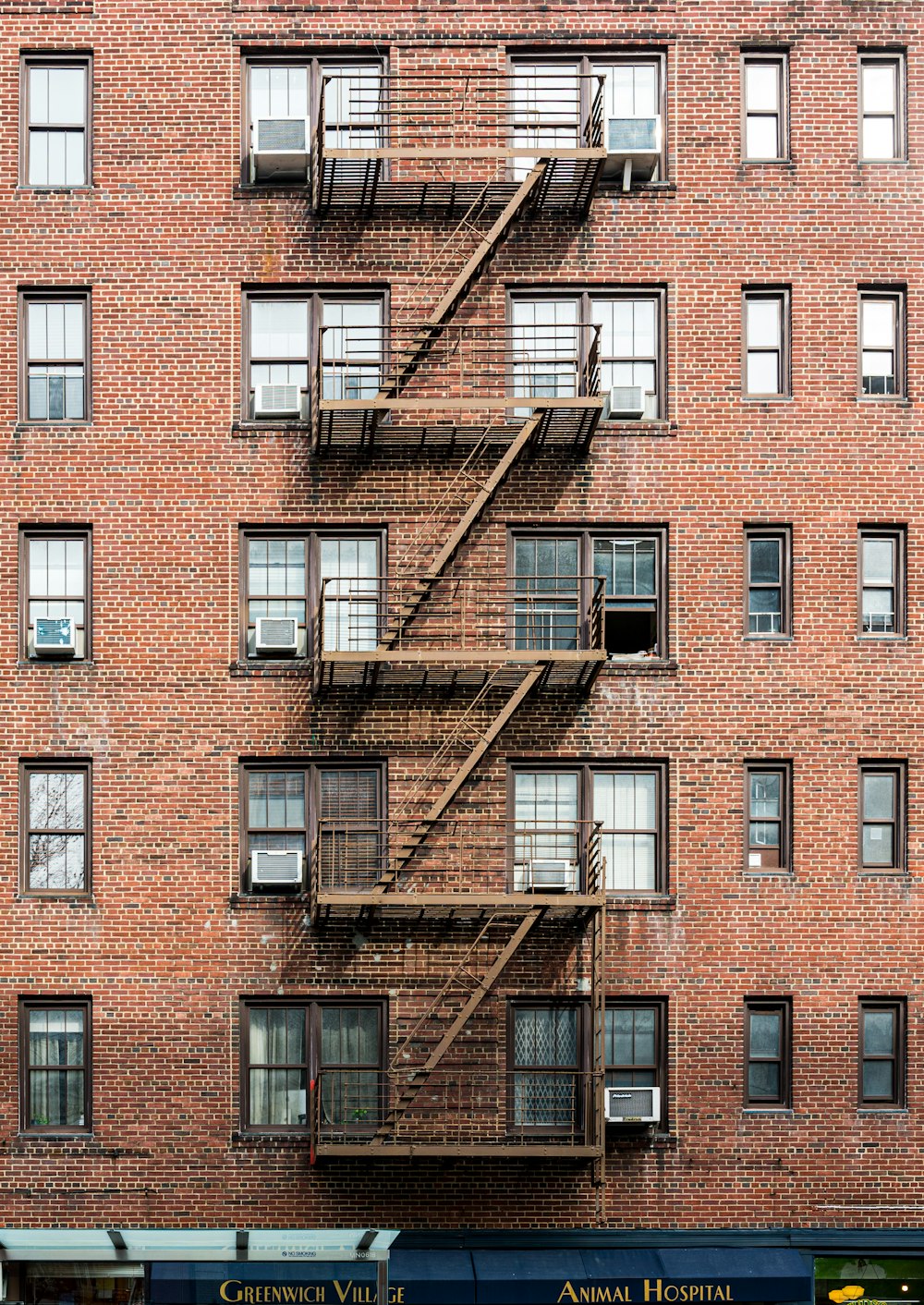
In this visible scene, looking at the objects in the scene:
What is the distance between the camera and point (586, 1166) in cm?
2112

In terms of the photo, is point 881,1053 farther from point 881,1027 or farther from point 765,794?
point 765,794

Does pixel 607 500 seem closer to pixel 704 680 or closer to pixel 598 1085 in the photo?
pixel 704 680

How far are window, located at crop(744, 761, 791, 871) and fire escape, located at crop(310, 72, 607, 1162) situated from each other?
222cm

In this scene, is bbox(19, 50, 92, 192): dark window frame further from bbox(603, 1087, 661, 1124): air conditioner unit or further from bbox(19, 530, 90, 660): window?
bbox(603, 1087, 661, 1124): air conditioner unit

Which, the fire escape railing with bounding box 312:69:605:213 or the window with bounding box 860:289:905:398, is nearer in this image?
the fire escape railing with bounding box 312:69:605:213

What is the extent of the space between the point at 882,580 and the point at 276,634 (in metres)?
8.47

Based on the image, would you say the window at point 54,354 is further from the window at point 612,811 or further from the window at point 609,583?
the window at point 612,811

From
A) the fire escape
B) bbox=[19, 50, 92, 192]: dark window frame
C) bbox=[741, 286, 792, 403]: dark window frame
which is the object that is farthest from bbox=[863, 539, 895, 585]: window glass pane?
bbox=[19, 50, 92, 192]: dark window frame

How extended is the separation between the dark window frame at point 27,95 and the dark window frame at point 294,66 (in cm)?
216

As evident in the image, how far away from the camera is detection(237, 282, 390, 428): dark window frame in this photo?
72.8 feet

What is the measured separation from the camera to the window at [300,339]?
2225cm

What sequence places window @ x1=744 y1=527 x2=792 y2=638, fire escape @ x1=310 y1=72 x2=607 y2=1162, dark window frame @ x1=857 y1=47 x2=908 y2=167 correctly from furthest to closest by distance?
1. dark window frame @ x1=857 y1=47 x2=908 y2=167
2. window @ x1=744 y1=527 x2=792 y2=638
3. fire escape @ x1=310 y1=72 x2=607 y2=1162

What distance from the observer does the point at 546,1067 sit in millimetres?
21406

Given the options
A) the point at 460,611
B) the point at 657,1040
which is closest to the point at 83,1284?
the point at 657,1040
